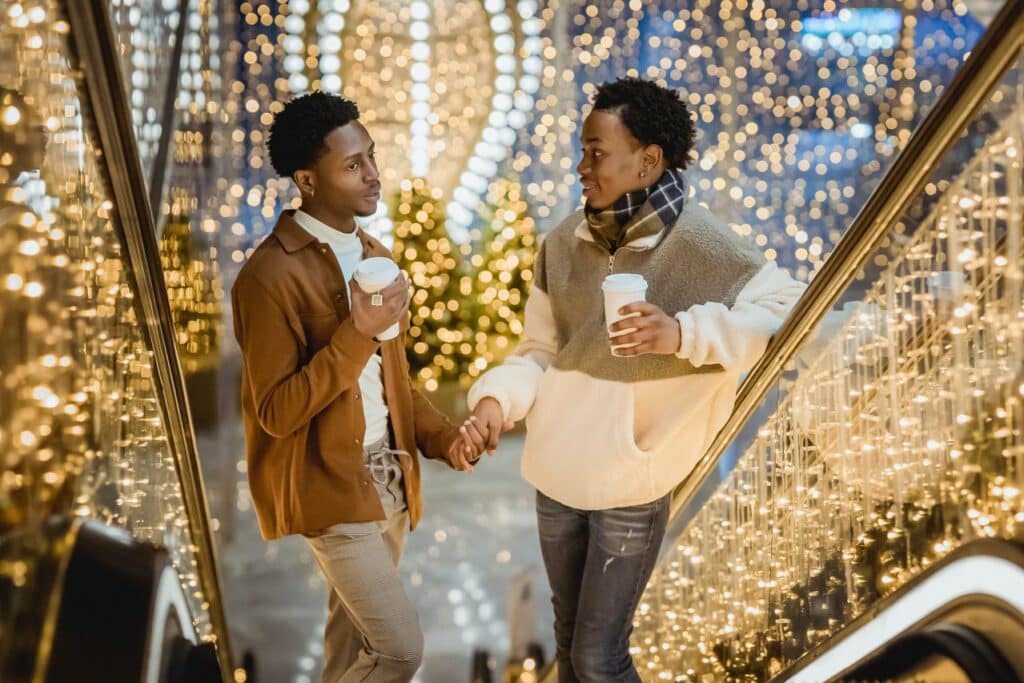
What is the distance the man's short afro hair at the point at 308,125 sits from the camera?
2.40m

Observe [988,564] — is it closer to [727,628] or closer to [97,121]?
[727,628]

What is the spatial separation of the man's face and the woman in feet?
1.51

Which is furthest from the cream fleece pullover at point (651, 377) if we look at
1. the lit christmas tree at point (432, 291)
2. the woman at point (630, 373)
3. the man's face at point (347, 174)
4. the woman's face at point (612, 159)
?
the lit christmas tree at point (432, 291)

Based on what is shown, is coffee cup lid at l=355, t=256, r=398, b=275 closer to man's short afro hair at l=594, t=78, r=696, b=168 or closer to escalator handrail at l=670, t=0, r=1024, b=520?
man's short afro hair at l=594, t=78, r=696, b=168

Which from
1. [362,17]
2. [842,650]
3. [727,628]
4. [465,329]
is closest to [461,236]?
[465,329]

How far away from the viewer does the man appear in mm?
2277

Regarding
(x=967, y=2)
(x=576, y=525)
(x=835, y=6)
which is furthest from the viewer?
(x=835, y=6)

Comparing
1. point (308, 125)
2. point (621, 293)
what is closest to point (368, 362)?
point (308, 125)

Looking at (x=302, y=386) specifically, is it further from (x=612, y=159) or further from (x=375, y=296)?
(x=612, y=159)

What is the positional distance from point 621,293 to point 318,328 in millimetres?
692

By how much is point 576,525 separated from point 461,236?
5.91 metres

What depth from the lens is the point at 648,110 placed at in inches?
89.8

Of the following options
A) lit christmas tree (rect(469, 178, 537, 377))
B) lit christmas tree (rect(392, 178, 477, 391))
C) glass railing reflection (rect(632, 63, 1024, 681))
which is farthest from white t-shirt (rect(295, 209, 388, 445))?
lit christmas tree (rect(469, 178, 537, 377))

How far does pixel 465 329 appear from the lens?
7957 mm
